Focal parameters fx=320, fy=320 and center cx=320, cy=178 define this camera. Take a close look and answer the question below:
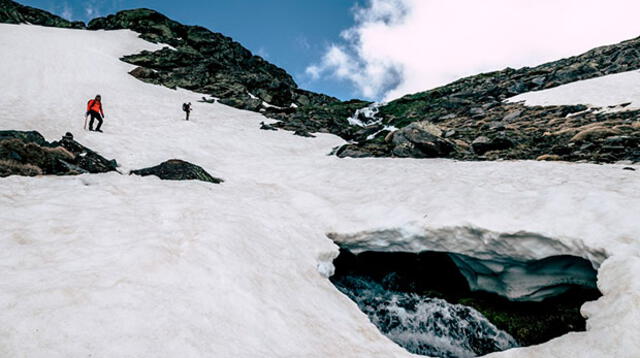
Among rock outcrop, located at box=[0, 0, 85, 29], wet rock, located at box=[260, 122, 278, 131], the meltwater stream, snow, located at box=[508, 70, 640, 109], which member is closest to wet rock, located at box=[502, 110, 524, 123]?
snow, located at box=[508, 70, 640, 109]

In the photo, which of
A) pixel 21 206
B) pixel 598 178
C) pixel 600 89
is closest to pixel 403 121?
pixel 600 89

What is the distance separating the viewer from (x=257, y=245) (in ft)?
23.5

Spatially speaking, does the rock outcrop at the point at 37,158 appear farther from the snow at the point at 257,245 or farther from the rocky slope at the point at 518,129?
the rocky slope at the point at 518,129

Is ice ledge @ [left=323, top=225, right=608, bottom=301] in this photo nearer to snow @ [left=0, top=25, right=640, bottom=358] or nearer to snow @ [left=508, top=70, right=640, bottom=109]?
snow @ [left=0, top=25, right=640, bottom=358]

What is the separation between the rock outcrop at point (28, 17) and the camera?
44953mm

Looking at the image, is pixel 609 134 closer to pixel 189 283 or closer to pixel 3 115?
pixel 189 283

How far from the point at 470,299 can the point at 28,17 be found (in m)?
74.8

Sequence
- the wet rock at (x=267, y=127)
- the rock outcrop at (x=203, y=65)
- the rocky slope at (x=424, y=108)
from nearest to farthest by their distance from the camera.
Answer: the rocky slope at (x=424, y=108)
the wet rock at (x=267, y=127)
the rock outcrop at (x=203, y=65)

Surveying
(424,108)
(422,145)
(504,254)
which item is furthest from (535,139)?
(424,108)

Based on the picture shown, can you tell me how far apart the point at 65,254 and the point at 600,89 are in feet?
120

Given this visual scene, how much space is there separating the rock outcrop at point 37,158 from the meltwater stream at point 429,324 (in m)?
9.47

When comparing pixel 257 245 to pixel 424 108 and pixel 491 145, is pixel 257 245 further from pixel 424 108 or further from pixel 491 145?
pixel 424 108

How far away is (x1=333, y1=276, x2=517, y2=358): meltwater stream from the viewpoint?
23.8ft

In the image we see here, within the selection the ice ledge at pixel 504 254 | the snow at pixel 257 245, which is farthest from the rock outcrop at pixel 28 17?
the ice ledge at pixel 504 254
